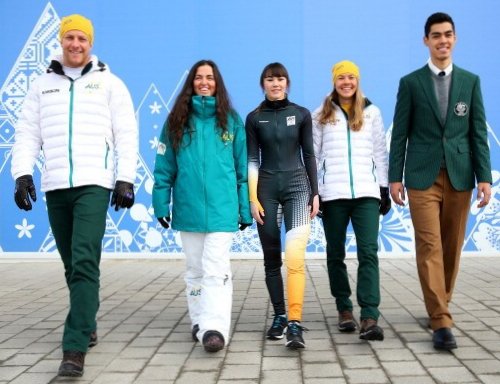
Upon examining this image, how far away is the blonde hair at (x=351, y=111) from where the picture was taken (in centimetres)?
459

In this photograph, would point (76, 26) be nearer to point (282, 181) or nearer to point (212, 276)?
point (282, 181)

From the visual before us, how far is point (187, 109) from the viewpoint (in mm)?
4438

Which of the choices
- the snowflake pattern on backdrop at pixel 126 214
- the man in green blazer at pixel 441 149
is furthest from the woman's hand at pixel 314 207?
the snowflake pattern on backdrop at pixel 126 214

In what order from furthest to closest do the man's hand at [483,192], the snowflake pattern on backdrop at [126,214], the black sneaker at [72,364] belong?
the snowflake pattern on backdrop at [126,214] → the man's hand at [483,192] → the black sneaker at [72,364]

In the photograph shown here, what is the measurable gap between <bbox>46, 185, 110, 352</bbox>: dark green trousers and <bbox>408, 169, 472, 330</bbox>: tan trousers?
2.01 meters

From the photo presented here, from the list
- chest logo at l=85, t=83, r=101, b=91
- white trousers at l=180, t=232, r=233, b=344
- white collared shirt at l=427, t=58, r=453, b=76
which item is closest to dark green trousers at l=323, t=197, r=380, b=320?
white trousers at l=180, t=232, r=233, b=344

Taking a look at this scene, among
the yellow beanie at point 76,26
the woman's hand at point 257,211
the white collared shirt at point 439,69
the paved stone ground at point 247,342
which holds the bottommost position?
the paved stone ground at point 247,342

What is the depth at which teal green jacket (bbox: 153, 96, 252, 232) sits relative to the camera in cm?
431

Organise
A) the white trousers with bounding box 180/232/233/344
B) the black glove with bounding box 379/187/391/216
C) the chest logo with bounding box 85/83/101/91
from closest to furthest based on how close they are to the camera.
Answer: the chest logo with bounding box 85/83/101/91 < the white trousers with bounding box 180/232/233/344 < the black glove with bounding box 379/187/391/216

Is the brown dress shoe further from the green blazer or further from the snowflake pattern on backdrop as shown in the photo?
the snowflake pattern on backdrop

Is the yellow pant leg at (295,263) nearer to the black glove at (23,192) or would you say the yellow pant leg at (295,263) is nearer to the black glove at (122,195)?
the black glove at (122,195)

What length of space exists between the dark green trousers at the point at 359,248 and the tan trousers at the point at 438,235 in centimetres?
28

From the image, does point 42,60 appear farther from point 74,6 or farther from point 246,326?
point 246,326

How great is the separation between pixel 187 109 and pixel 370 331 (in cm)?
185
